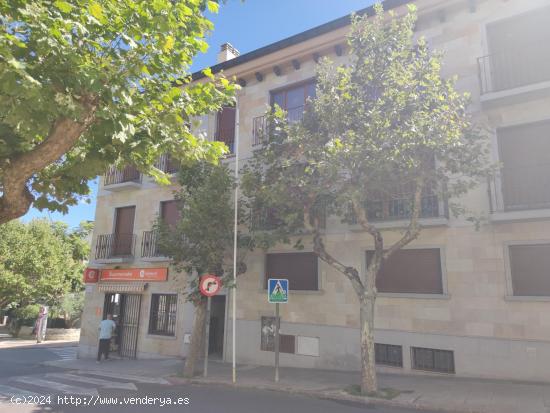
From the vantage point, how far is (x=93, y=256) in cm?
1825

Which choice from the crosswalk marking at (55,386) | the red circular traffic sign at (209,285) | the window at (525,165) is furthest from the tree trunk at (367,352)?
the crosswalk marking at (55,386)

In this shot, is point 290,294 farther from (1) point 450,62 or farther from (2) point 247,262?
(1) point 450,62

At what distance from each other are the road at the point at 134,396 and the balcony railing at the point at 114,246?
5318mm

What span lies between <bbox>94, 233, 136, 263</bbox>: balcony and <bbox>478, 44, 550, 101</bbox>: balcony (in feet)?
44.8

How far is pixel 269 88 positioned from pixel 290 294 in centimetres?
735

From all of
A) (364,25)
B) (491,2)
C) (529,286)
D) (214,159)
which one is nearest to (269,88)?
(364,25)

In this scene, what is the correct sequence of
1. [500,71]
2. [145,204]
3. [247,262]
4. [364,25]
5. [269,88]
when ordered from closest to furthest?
[364,25]
[500,71]
[247,262]
[269,88]
[145,204]

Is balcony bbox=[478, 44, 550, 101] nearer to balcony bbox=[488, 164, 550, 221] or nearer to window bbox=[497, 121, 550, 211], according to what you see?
window bbox=[497, 121, 550, 211]

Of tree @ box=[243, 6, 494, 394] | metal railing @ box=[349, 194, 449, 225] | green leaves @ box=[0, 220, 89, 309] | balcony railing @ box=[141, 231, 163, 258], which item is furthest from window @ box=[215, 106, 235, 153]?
green leaves @ box=[0, 220, 89, 309]

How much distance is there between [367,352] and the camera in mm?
8578

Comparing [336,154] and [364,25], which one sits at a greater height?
[364,25]

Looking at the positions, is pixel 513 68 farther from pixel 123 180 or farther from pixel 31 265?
pixel 31 265

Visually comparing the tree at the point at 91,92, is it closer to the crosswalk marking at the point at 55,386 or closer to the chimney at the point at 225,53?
the crosswalk marking at the point at 55,386

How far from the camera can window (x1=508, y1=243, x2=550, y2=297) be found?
9.72 meters
